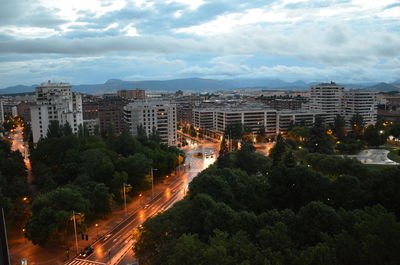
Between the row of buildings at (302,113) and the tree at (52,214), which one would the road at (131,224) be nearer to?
the tree at (52,214)

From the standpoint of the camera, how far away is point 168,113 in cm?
8338

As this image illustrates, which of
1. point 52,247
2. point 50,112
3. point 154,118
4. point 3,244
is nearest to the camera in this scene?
point 3,244

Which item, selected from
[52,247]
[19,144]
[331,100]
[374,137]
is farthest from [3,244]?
[331,100]

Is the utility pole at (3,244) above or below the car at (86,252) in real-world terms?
above

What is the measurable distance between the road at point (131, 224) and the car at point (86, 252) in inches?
12.9

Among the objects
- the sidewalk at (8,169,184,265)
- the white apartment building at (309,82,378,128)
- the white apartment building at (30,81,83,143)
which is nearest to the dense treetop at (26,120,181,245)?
the sidewalk at (8,169,184,265)

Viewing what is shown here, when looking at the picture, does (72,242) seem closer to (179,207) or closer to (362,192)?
(179,207)

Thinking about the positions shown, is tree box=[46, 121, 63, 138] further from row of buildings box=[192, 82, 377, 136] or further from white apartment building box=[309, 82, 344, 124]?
white apartment building box=[309, 82, 344, 124]

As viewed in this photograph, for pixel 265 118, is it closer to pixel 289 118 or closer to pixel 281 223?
pixel 289 118

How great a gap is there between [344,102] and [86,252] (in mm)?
98158

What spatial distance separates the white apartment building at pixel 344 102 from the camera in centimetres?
10394

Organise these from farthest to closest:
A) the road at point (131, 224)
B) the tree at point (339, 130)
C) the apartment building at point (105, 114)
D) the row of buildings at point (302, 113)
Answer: the apartment building at point (105, 114)
the row of buildings at point (302, 113)
the tree at point (339, 130)
the road at point (131, 224)

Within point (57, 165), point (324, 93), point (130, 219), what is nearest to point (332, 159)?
point (130, 219)

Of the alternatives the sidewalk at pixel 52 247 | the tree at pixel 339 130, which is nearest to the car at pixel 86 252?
the sidewalk at pixel 52 247
